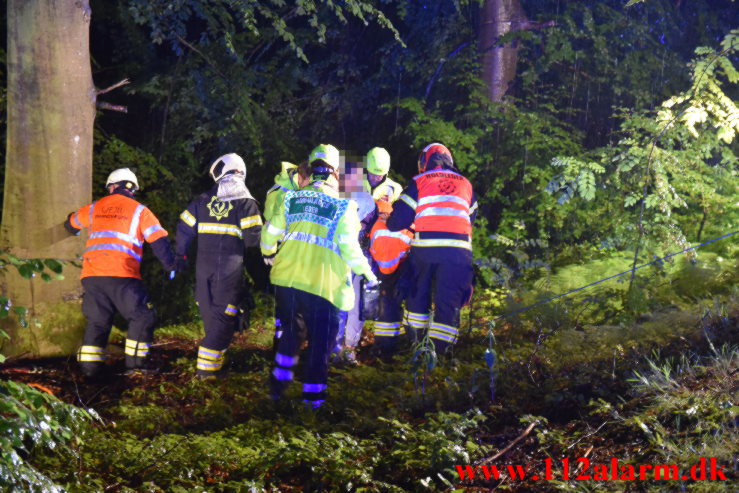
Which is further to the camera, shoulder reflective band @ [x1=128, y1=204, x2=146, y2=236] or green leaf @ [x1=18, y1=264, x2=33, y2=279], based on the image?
shoulder reflective band @ [x1=128, y1=204, x2=146, y2=236]

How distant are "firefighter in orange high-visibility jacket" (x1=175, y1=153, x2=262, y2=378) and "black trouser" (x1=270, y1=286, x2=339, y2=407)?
0.89 m

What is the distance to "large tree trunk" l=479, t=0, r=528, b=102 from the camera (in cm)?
902

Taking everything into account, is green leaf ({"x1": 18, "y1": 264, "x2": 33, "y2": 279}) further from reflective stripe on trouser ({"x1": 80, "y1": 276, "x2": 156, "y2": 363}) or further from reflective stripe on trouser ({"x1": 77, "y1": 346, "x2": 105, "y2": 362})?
reflective stripe on trouser ({"x1": 77, "y1": 346, "x2": 105, "y2": 362})

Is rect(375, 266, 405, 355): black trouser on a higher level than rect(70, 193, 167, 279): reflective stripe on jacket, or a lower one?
lower

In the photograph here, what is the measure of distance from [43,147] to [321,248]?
9.44 feet

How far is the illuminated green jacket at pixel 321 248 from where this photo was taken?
484 centimetres

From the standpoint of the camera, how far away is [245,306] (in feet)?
19.1

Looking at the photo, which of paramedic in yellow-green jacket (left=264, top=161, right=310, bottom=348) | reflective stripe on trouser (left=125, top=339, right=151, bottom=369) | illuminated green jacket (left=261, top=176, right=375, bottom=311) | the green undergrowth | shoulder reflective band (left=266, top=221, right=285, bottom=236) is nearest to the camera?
the green undergrowth

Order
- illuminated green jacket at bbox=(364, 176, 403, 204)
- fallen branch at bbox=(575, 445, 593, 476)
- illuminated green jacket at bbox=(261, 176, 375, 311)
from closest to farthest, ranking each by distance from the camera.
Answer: fallen branch at bbox=(575, 445, 593, 476) < illuminated green jacket at bbox=(261, 176, 375, 311) < illuminated green jacket at bbox=(364, 176, 403, 204)

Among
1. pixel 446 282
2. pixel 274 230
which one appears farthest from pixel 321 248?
pixel 446 282

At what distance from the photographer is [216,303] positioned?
18.5 ft

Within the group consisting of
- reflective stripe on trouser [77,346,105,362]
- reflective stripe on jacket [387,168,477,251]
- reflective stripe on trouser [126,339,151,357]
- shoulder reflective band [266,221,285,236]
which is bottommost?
reflective stripe on trouser [77,346,105,362]

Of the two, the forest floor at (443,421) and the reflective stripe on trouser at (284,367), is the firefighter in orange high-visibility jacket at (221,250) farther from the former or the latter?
the reflective stripe on trouser at (284,367)

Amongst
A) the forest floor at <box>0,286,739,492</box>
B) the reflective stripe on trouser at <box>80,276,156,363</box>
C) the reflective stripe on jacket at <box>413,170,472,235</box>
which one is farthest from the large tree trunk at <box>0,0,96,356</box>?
the reflective stripe on jacket at <box>413,170,472,235</box>
